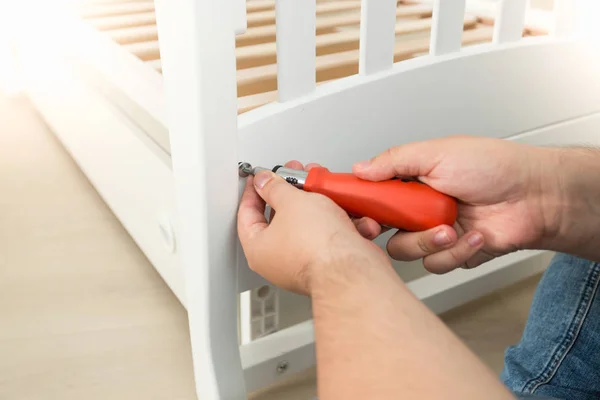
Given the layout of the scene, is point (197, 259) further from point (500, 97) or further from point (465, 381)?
point (500, 97)

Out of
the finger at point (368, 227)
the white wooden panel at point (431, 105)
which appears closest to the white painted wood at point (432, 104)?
the white wooden panel at point (431, 105)

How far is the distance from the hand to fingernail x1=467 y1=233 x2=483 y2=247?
120mm

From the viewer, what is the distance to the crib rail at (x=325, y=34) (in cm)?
58

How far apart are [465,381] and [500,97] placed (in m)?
0.46

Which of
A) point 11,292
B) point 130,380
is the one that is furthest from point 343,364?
point 11,292

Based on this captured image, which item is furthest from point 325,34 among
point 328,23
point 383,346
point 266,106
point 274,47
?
point 383,346

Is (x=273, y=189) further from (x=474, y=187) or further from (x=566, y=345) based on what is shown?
(x=566, y=345)

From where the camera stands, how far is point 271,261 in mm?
516

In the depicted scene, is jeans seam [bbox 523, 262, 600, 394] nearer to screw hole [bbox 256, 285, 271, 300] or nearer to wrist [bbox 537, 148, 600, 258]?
wrist [bbox 537, 148, 600, 258]

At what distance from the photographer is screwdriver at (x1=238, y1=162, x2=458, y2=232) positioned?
534 millimetres

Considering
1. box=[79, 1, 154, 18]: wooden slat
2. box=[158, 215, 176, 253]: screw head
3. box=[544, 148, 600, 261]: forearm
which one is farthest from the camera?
box=[79, 1, 154, 18]: wooden slat

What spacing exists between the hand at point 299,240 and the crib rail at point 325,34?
0.12m

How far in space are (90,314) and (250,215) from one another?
0.46 metres

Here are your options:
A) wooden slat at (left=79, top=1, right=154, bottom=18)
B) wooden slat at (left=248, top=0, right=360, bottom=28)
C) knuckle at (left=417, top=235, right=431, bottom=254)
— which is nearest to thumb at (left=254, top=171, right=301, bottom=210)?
knuckle at (left=417, top=235, right=431, bottom=254)
